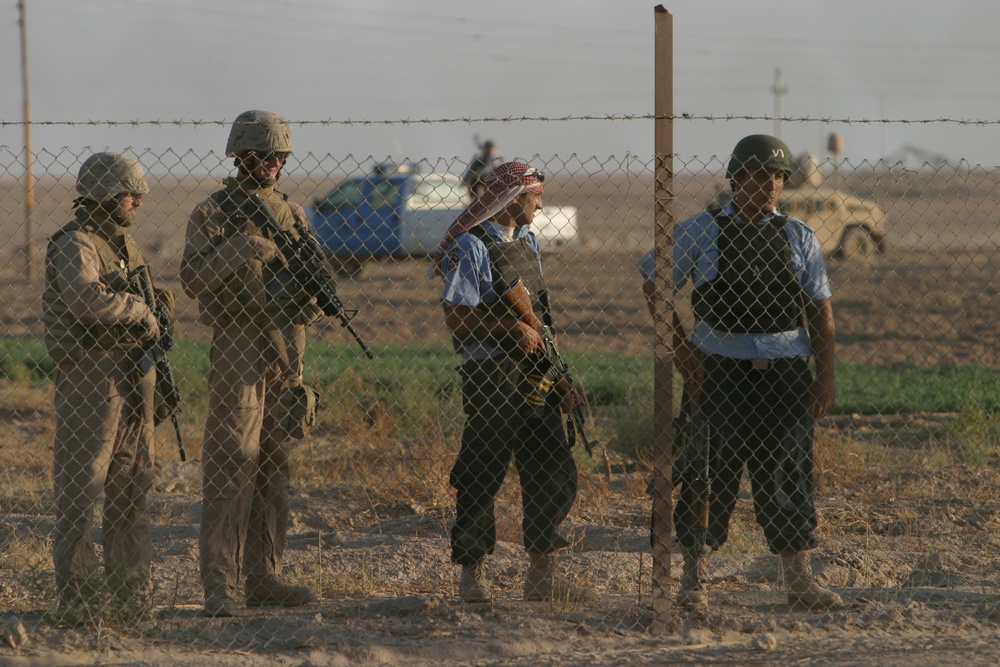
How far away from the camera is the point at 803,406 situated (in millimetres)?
4465

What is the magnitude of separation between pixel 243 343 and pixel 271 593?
98 centimetres

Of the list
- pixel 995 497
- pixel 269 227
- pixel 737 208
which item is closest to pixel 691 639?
pixel 737 208

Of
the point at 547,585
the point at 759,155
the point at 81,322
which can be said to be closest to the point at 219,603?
the point at 81,322

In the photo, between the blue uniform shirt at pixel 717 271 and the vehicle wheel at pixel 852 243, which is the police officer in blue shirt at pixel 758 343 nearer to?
the blue uniform shirt at pixel 717 271

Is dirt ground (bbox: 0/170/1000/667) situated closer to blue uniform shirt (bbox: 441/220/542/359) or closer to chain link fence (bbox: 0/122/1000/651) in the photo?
chain link fence (bbox: 0/122/1000/651)

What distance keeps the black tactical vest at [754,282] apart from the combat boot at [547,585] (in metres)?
1.14

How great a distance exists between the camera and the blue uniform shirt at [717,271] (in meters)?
4.44

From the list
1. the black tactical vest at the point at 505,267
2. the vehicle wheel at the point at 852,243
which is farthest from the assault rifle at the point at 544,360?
the vehicle wheel at the point at 852,243

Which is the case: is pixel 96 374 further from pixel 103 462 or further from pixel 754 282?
pixel 754 282

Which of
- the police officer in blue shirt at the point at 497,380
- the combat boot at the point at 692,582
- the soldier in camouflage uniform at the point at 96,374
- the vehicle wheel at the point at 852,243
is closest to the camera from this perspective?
the soldier in camouflage uniform at the point at 96,374

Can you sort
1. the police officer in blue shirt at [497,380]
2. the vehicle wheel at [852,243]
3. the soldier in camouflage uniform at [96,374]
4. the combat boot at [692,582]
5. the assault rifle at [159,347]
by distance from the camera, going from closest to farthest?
the soldier in camouflage uniform at [96,374], the assault rifle at [159,347], the police officer in blue shirt at [497,380], the combat boot at [692,582], the vehicle wheel at [852,243]

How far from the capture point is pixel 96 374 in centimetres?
425

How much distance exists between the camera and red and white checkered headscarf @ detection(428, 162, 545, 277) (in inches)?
174

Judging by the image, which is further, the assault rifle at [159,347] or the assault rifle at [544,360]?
the assault rifle at [544,360]
